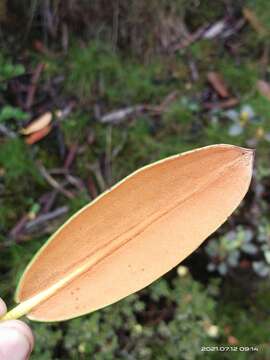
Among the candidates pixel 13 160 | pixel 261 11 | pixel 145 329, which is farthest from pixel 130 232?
pixel 261 11

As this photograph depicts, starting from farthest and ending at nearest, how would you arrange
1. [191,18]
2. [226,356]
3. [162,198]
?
1. [191,18]
2. [226,356]
3. [162,198]

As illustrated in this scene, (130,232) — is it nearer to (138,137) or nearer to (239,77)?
(138,137)

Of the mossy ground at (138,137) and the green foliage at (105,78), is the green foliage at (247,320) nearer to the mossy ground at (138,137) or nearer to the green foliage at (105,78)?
the mossy ground at (138,137)

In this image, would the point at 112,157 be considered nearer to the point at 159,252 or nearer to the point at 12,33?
the point at 12,33

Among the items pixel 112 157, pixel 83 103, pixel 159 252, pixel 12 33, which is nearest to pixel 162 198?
pixel 159 252

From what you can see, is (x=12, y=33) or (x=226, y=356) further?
(x=12, y=33)
